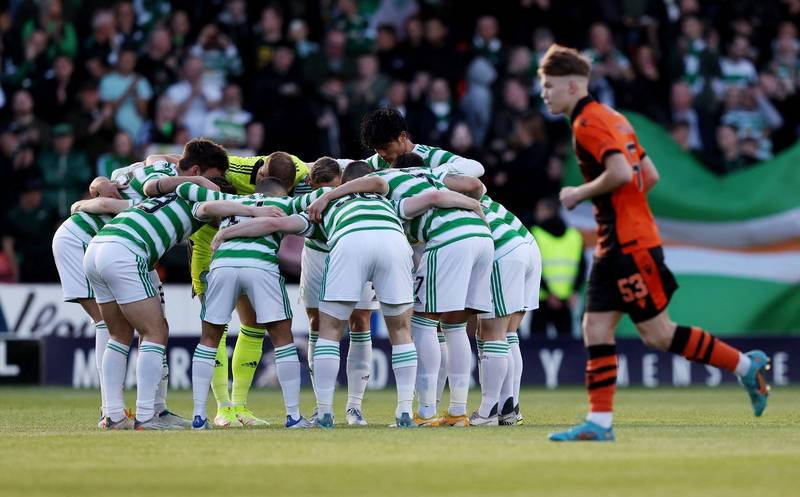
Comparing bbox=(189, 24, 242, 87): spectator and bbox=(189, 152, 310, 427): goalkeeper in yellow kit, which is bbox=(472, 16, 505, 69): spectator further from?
bbox=(189, 152, 310, 427): goalkeeper in yellow kit

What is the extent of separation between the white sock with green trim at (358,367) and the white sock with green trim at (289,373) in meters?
0.56

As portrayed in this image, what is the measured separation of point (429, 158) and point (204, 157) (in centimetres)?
173

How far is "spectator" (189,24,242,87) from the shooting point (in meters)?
19.1

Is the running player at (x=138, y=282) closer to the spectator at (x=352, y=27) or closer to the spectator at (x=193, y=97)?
the spectator at (x=193, y=97)

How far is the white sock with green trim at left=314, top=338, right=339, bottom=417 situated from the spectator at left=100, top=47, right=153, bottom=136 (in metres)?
9.24

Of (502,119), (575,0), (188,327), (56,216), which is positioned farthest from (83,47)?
(575,0)

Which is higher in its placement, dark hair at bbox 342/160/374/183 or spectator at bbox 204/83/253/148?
spectator at bbox 204/83/253/148

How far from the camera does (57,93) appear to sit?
1833 centimetres

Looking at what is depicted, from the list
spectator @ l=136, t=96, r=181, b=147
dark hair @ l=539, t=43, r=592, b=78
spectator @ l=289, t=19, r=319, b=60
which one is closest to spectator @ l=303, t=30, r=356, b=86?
spectator @ l=289, t=19, r=319, b=60

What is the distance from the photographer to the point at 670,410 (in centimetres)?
1248

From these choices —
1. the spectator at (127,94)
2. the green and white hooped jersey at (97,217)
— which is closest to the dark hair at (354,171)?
the green and white hooped jersey at (97,217)

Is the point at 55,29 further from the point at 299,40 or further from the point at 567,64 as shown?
the point at 567,64

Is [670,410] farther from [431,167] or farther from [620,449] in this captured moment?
[620,449]

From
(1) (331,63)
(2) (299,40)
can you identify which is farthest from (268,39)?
(1) (331,63)
